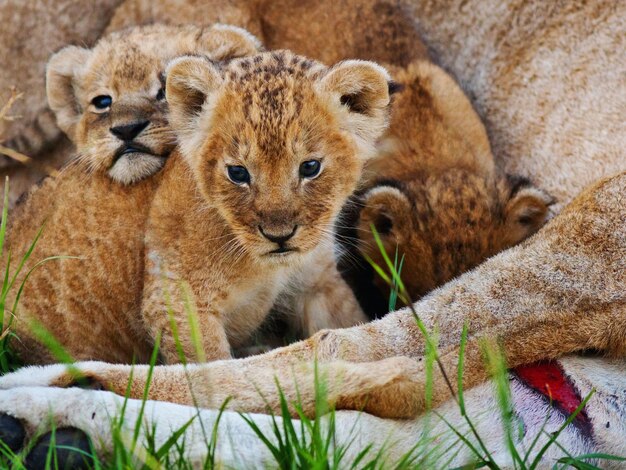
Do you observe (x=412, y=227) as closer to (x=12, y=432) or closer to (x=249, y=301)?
(x=249, y=301)

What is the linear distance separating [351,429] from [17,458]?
1.05m

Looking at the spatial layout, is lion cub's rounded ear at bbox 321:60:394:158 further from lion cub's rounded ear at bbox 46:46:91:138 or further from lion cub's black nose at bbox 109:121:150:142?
lion cub's rounded ear at bbox 46:46:91:138

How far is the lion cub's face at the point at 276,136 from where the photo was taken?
140 inches

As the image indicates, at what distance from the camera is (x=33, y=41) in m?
5.71

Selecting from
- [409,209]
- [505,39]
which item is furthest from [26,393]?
[505,39]

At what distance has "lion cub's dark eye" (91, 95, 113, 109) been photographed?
4355mm

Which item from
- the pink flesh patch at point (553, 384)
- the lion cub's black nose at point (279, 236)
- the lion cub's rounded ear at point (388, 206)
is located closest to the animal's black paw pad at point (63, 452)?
the lion cub's black nose at point (279, 236)

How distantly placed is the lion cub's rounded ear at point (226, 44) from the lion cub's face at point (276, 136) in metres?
0.64

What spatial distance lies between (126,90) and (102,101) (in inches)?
7.5

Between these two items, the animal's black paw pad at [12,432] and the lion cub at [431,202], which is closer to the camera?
the animal's black paw pad at [12,432]

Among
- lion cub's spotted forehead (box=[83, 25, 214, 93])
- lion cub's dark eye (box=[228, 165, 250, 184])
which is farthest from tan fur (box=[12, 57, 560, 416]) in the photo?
lion cub's spotted forehead (box=[83, 25, 214, 93])

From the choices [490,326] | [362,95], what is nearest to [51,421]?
[490,326]

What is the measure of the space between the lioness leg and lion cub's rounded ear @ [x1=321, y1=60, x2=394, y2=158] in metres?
0.71

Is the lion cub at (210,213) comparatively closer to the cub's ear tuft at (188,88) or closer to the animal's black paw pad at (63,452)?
the cub's ear tuft at (188,88)
